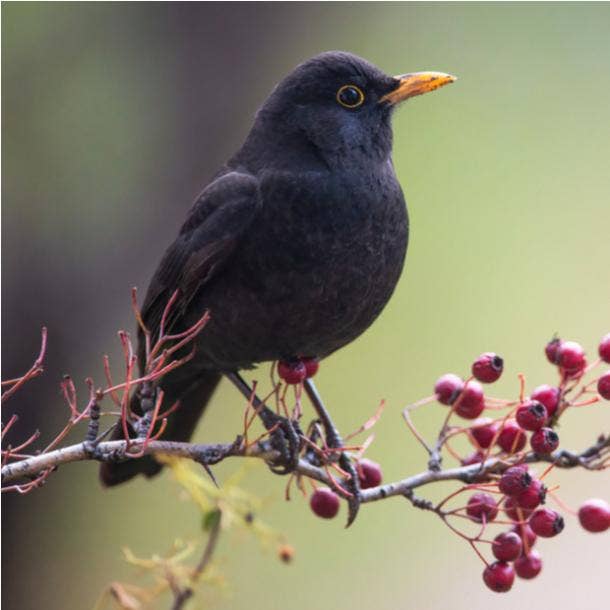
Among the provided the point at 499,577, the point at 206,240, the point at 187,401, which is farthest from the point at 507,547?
the point at 187,401

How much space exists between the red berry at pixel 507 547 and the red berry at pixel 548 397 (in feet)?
1.09

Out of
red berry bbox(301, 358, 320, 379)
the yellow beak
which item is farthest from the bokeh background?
red berry bbox(301, 358, 320, 379)

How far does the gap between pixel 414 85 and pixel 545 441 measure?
137 cm

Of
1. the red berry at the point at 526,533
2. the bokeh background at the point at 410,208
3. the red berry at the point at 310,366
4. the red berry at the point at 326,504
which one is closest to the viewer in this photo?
the red berry at the point at 526,533

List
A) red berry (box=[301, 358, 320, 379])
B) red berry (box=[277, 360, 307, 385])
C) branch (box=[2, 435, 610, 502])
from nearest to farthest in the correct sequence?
branch (box=[2, 435, 610, 502]), red berry (box=[277, 360, 307, 385]), red berry (box=[301, 358, 320, 379])

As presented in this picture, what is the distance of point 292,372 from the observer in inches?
135

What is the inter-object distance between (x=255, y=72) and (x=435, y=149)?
231 cm

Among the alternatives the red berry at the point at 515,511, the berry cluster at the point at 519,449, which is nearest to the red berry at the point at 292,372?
the berry cluster at the point at 519,449

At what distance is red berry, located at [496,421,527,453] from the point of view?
303cm

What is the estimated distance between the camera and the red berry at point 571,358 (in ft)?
9.74

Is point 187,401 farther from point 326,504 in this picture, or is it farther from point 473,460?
point 473,460

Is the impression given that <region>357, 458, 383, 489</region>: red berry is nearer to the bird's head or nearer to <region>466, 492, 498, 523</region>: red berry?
<region>466, 492, 498, 523</region>: red berry

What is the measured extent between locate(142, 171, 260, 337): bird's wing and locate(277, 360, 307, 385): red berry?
0.38 metres

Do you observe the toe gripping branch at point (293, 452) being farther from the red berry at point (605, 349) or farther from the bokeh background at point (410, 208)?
the bokeh background at point (410, 208)
